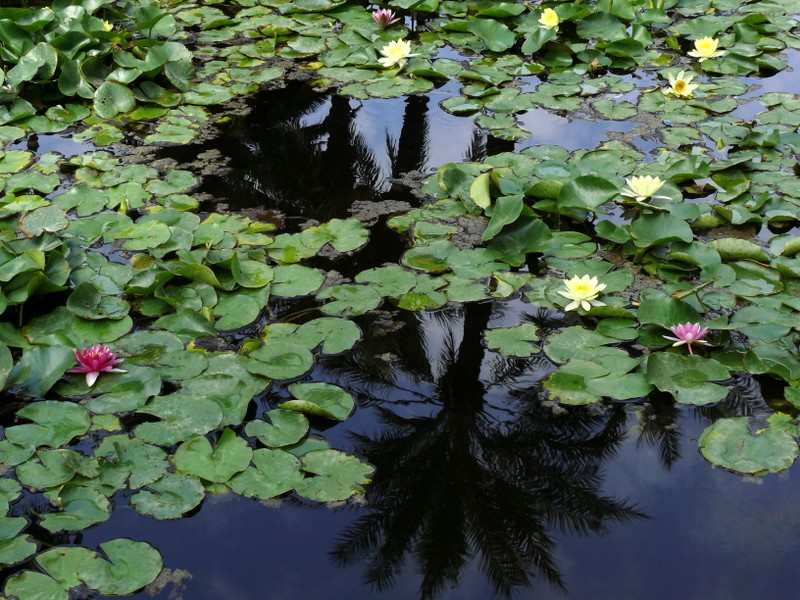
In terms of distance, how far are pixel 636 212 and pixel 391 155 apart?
1.38 m

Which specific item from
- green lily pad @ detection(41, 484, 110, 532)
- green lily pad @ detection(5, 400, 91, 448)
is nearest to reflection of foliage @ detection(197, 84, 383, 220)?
green lily pad @ detection(5, 400, 91, 448)

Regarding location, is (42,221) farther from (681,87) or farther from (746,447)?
(681,87)

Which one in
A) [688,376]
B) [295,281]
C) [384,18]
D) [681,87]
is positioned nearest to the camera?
[688,376]

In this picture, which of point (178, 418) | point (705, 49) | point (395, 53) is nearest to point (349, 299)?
point (178, 418)

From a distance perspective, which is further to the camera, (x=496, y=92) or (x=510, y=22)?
(x=510, y=22)

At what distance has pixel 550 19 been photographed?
5.64 metres

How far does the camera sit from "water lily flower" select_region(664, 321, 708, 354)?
309cm

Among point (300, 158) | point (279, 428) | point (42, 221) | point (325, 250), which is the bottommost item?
point (300, 158)

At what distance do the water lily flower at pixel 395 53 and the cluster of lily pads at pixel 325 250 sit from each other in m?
0.02

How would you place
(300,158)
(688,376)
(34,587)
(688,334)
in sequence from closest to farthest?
1. (34,587)
2. (688,376)
3. (688,334)
4. (300,158)

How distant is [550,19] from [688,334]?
128 inches

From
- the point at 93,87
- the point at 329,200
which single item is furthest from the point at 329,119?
the point at 93,87

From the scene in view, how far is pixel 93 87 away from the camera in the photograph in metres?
5.12

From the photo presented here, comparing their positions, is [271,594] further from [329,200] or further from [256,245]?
[329,200]
